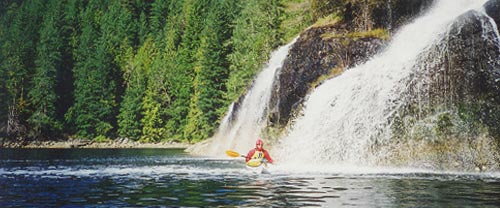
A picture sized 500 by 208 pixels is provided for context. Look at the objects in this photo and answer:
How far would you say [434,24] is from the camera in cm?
2883

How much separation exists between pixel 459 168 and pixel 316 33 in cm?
1515

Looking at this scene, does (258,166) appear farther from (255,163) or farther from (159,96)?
(159,96)

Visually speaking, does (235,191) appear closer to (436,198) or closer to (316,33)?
(436,198)

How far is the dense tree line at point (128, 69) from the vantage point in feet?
236

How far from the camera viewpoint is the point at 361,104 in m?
28.2

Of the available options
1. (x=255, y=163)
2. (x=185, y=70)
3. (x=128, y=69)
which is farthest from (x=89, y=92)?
(x=255, y=163)

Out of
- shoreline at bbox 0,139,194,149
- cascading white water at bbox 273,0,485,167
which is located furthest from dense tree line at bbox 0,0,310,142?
cascading white water at bbox 273,0,485,167

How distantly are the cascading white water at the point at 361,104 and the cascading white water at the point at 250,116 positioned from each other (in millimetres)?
10516

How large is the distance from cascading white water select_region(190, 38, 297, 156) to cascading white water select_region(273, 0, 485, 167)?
34.5 feet

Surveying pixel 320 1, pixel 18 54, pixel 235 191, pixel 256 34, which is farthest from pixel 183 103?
pixel 235 191

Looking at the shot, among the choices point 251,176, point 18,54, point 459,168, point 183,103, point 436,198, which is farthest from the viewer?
point 18,54

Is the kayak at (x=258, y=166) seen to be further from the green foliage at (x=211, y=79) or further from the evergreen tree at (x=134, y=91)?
the evergreen tree at (x=134, y=91)

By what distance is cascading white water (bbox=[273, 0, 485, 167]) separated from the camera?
89.7ft

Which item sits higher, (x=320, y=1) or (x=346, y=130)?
(x=320, y=1)
